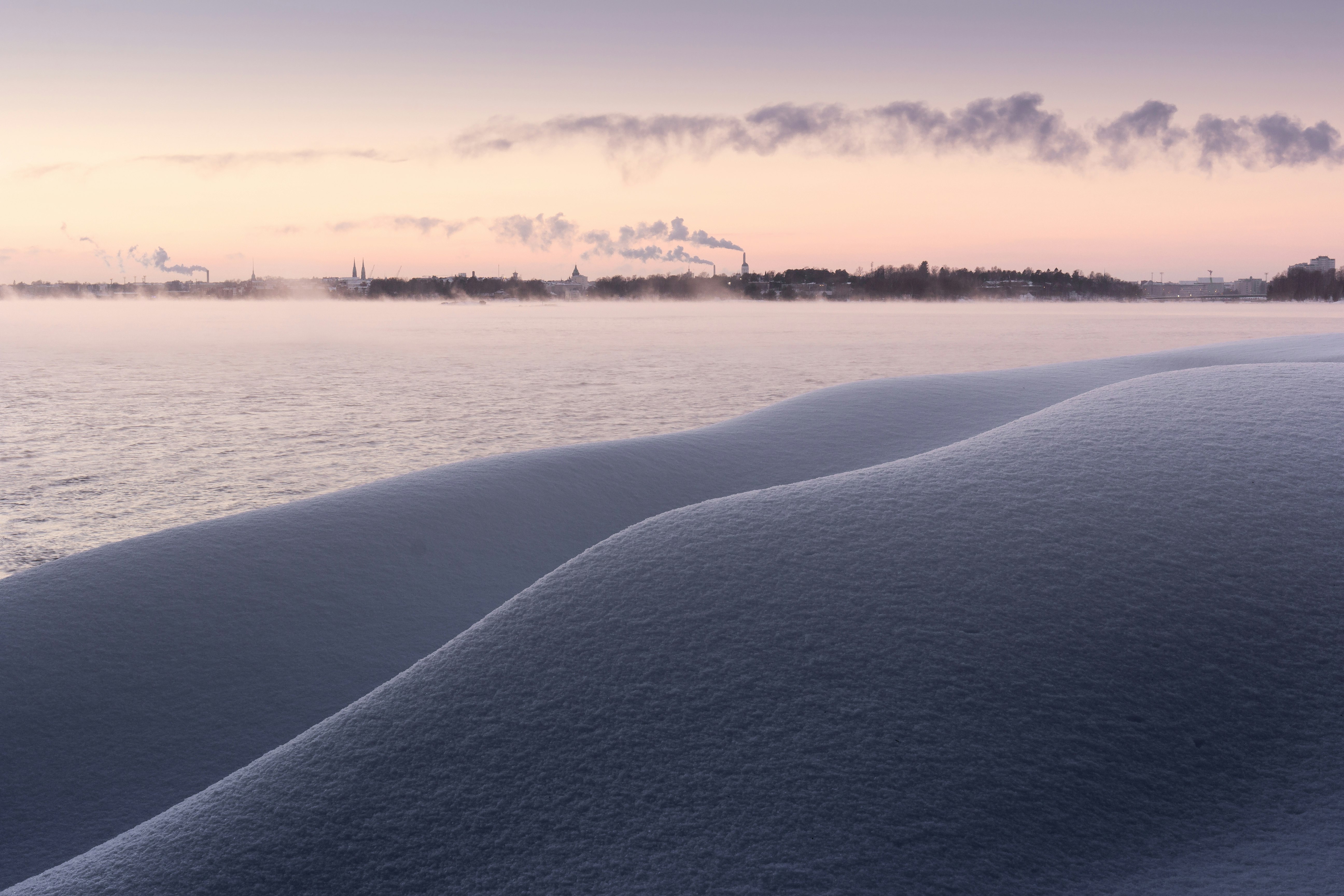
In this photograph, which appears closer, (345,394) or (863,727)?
(863,727)

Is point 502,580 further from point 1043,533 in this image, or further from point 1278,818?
point 1278,818

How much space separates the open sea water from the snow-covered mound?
1136 cm

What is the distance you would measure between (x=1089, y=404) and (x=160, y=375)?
47415 millimetres

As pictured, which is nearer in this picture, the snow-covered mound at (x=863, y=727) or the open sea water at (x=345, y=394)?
the snow-covered mound at (x=863, y=727)

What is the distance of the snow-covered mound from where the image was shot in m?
4.01

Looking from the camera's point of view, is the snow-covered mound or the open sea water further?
the open sea water

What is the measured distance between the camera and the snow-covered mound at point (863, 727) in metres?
4.01

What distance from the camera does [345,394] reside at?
3750 cm

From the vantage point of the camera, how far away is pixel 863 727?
4621 mm

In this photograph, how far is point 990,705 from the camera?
471cm

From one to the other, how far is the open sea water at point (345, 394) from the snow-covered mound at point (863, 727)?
11.4m

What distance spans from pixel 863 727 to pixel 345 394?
119ft

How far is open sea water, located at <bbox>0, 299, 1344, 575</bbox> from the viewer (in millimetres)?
18672

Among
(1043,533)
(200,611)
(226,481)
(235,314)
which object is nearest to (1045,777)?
(1043,533)
